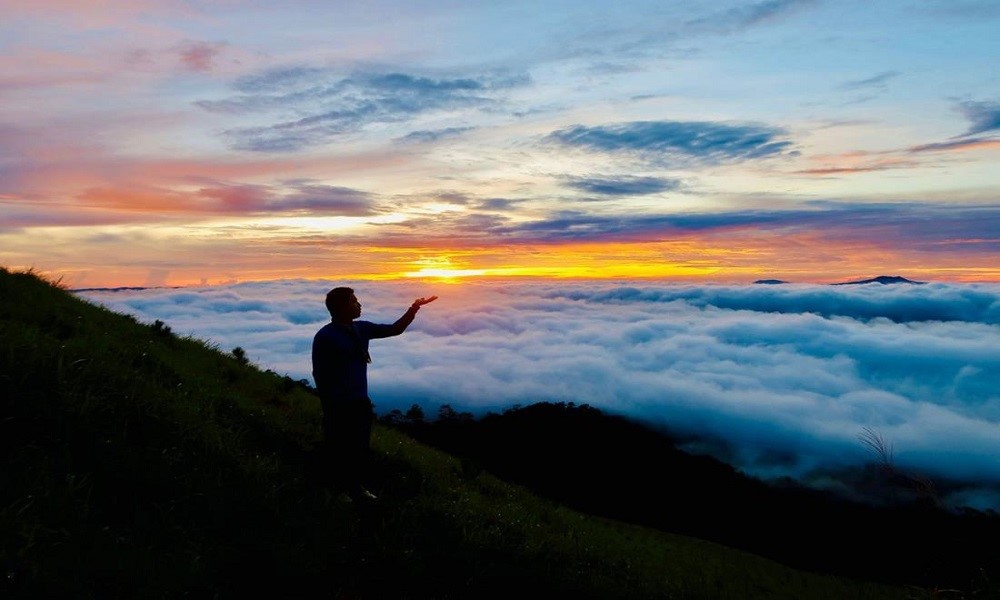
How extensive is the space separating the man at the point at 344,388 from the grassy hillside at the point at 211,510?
1.60 ft

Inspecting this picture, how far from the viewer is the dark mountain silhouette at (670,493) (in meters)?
93.9

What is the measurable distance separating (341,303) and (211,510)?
10.3 feet

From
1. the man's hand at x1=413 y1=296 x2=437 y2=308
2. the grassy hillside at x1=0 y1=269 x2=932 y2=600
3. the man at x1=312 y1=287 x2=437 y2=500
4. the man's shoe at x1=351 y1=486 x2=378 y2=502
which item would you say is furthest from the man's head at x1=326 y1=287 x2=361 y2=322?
the man's shoe at x1=351 y1=486 x2=378 y2=502

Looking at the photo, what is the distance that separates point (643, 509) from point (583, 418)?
4497 centimetres

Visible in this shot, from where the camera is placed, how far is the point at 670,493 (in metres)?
116

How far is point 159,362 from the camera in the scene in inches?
424

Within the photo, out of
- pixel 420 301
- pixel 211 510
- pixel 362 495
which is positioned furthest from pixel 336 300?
pixel 211 510

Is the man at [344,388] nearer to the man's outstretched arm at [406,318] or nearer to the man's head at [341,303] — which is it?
the man's head at [341,303]

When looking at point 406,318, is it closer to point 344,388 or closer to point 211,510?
point 344,388

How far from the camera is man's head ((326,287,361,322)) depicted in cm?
916

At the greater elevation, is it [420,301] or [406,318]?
[420,301]

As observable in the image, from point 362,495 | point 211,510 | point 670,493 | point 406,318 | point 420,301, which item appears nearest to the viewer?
point 211,510

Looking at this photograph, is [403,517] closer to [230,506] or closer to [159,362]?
[230,506]

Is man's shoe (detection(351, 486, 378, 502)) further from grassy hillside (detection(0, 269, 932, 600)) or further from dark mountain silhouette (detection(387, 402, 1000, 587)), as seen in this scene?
dark mountain silhouette (detection(387, 402, 1000, 587))
